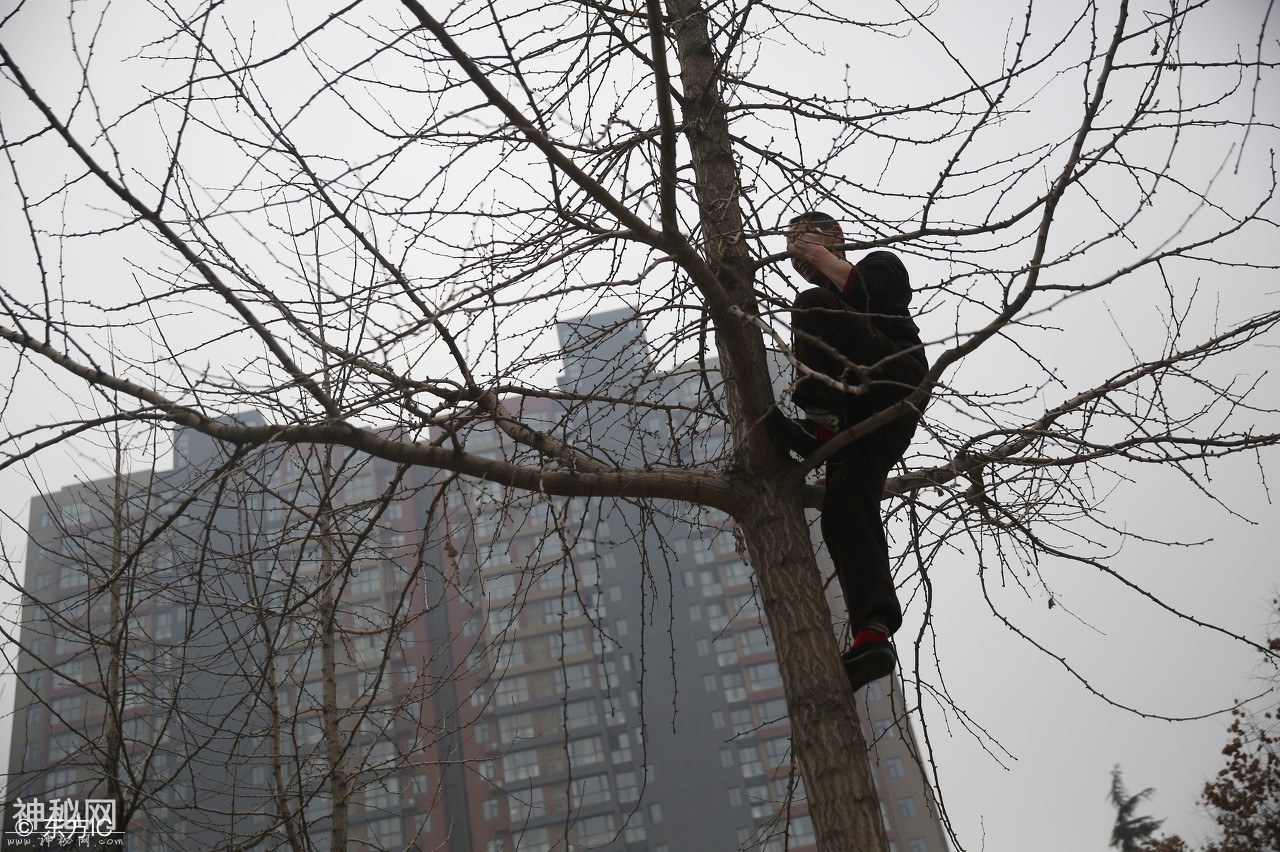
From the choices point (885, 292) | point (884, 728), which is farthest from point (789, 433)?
point (884, 728)

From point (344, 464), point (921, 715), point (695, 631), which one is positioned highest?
point (695, 631)

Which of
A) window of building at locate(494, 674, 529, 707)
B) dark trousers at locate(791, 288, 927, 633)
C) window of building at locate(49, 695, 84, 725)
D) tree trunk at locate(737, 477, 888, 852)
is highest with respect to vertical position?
window of building at locate(49, 695, 84, 725)

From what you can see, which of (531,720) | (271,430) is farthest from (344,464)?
(531,720)

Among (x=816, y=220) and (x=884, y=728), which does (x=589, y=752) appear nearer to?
(x=884, y=728)

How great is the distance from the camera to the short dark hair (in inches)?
104

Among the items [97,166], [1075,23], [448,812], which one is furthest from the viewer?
[448,812]

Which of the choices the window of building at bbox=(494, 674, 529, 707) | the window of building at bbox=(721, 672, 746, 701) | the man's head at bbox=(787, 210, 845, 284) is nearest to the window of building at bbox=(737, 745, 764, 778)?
the window of building at bbox=(721, 672, 746, 701)

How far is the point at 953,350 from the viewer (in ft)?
6.64

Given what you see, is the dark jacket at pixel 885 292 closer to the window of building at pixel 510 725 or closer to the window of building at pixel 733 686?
the window of building at pixel 510 725

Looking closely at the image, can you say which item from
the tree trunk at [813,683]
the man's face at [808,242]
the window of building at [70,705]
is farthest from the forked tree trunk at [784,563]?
the window of building at [70,705]

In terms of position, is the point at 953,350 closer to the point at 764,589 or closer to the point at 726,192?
the point at 764,589

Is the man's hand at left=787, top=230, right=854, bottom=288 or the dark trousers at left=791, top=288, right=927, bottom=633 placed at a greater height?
the man's hand at left=787, top=230, right=854, bottom=288

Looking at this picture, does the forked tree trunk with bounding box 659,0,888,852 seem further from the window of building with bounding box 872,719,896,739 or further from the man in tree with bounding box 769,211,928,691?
the window of building with bounding box 872,719,896,739

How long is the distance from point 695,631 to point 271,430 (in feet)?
88.8
